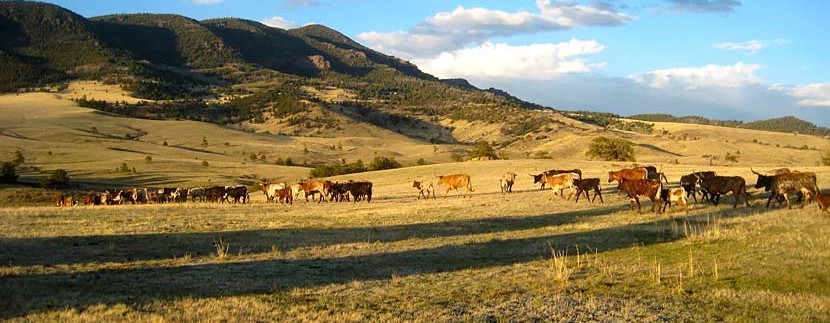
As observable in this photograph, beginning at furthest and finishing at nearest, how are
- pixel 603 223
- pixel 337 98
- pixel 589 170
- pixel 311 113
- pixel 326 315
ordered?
pixel 337 98 < pixel 311 113 < pixel 589 170 < pixel 603 223 < pixel 326 315

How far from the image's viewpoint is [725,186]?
22.4m

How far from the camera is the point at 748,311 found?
992 centimetres

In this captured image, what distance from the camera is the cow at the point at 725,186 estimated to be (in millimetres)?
22109

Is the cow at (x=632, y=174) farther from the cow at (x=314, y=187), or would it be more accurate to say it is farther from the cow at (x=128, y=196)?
the cow at (x=128, y=196)

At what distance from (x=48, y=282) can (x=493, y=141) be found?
114034 mm

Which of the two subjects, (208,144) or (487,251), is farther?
(208,144)

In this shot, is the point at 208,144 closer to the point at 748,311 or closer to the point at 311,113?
the point at 311,113

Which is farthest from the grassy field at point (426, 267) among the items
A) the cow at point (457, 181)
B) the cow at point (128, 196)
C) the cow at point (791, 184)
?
the cow at point (128, 196)

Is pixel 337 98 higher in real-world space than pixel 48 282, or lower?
higher

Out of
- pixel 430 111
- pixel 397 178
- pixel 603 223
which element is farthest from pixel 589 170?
pixel 430 111

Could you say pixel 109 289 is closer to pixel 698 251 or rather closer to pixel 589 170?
pixel 698 251

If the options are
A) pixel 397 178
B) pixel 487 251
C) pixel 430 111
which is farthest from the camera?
pixel 430 111

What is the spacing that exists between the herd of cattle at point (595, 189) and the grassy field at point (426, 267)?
0.90m

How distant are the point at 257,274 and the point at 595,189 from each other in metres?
16.9
